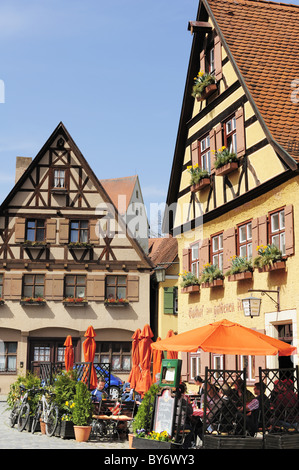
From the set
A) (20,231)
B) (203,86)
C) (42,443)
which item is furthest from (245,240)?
(20,231)

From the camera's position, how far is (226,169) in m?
15.8

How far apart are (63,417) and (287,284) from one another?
5212 mm

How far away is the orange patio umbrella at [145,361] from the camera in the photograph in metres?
15.5

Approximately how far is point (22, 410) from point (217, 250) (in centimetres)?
664

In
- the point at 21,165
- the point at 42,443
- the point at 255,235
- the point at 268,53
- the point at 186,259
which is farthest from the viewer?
the point at 21,165

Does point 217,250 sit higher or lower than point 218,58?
lower

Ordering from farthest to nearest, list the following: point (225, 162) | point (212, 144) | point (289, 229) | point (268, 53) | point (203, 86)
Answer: point (203, 86), point (212, 144), point (268, 53), point (225, 162), point (289, 229)

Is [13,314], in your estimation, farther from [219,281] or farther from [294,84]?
[294,84]

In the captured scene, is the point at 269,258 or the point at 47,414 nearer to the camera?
the point at 47,414

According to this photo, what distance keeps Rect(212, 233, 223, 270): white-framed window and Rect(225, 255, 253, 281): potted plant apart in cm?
148

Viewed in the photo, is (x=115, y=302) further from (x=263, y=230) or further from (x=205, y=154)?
(x=263, y=230)

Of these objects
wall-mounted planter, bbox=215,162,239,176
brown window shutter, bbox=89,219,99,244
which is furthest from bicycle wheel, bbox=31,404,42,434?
brown window shutter, bbox=89,219,99,244

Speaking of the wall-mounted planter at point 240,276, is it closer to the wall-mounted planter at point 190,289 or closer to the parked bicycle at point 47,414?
the wall-mounted planter at point 190,289

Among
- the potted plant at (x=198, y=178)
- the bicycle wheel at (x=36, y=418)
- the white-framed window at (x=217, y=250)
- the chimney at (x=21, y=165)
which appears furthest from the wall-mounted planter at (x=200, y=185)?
the chimney at (x=21, y=165)
